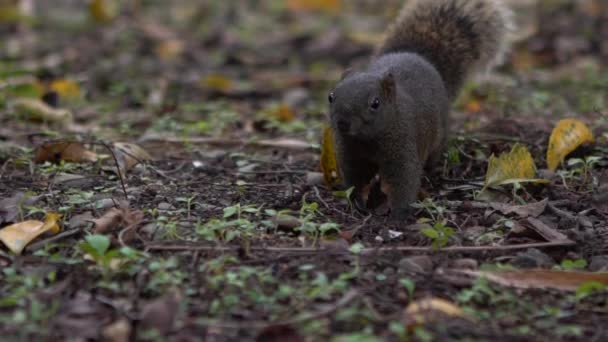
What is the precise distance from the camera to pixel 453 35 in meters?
6.27

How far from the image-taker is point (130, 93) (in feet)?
28.5

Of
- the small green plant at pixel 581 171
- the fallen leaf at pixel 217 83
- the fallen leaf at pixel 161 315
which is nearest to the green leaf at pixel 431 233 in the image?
the fallen leaf at pixel 161 315

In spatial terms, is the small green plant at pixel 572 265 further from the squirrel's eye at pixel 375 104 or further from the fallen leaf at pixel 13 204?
the fallen leaf at pixel 13 204

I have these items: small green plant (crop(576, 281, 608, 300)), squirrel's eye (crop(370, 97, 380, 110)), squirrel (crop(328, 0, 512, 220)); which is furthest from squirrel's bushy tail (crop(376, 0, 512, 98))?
small green plant (crop(576, 281, 608, 300))

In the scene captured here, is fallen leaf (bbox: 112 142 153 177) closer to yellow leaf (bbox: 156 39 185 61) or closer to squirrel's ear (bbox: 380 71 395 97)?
squirrel's ear (bbox: 380 71 395 97)

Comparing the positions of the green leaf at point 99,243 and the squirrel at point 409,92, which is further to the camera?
the squirrel at point 409,92

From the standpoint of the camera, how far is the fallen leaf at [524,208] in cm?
479

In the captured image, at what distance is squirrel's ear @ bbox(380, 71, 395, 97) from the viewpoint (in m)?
4.93

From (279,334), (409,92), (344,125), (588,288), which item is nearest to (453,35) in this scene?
(409,92)

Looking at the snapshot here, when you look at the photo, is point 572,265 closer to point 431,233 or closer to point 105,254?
point 431,233

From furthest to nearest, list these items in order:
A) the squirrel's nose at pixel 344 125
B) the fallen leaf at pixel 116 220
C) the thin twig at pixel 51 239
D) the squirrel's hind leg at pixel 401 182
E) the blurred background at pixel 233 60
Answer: the blurred background at pixel 233 60 → the squirrel's hind leg at pixel 401 182 → the squirrel's nose at pixel 344 125 → the fallen leaf at pixel 116 220 → the thin twig at pixel 51 239

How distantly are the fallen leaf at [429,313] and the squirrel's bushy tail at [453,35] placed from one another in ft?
9.88

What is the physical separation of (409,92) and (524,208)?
1.07 m

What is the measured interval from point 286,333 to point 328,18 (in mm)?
9487
